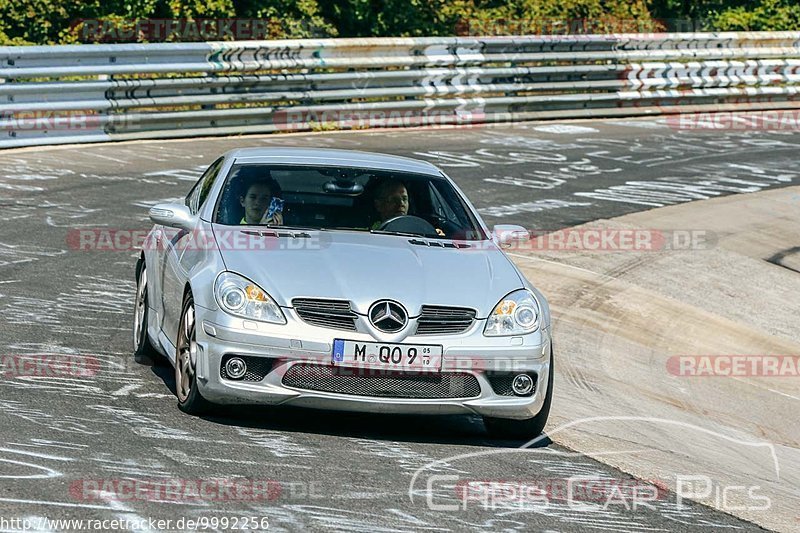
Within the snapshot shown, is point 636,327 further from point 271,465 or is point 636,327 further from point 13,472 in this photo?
point 13,472

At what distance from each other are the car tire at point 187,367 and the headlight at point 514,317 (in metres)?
1.49

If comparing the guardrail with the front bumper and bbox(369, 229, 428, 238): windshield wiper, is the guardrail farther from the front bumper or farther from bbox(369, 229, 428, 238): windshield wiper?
the front bumper

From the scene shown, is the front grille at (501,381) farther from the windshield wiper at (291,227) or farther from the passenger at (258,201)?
the passenger at (258,201)

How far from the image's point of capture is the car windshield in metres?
8.48

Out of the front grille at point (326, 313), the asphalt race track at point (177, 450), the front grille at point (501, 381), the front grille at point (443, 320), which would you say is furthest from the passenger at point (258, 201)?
the front grille at point (501, 381)

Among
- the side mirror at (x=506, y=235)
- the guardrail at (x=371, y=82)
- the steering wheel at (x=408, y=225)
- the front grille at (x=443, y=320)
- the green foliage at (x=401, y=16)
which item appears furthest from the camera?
the green foliage at (x=401, y=16)

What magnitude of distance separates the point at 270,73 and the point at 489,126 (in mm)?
3959

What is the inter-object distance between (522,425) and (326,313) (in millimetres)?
1263

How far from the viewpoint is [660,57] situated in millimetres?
24344

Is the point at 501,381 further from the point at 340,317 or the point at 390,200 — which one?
the point at 390,200

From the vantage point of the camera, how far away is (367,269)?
7.56 meters

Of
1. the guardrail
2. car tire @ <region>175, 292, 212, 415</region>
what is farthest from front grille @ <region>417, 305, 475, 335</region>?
the guardrail

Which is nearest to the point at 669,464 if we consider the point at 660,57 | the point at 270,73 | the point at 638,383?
the point at 638,383

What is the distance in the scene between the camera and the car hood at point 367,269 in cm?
728
